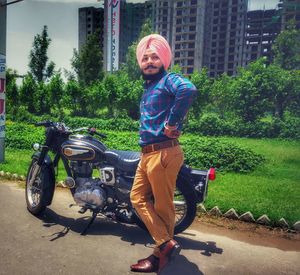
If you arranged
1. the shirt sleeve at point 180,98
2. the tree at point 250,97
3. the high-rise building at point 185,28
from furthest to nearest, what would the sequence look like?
the high-rise building at point 185,28
the tree at point 250,97
the shirt sleeve at point 180,98

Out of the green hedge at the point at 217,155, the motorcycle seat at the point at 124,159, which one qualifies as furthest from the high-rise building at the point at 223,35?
the motorcycle seat at the point at 124,159


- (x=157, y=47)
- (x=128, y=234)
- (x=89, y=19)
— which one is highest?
(x=89, y=19)

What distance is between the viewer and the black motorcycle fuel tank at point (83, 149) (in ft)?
13.2

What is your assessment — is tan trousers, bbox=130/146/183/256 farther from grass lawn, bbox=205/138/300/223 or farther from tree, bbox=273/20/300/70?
tree, bbox=273/20/300/70

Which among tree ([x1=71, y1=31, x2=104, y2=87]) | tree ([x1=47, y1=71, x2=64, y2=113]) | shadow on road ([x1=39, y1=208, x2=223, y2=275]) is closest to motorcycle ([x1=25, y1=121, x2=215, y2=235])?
shadow on road ([x1=39, y1=208, x2=223, y2=275])

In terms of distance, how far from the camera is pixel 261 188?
6.16 meters

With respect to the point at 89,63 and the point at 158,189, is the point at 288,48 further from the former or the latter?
the point at 158,189

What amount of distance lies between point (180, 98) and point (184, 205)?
158 cm

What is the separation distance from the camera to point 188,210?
12.4ft

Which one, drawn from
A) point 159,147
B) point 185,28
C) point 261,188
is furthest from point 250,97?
point 185,28

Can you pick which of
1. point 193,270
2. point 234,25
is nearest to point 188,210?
point 193,270

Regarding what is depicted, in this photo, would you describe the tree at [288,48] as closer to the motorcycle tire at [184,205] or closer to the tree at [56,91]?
the tree at [56,91]

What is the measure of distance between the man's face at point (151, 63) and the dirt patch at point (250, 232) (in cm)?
235

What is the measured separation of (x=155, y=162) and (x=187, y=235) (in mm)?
1557
